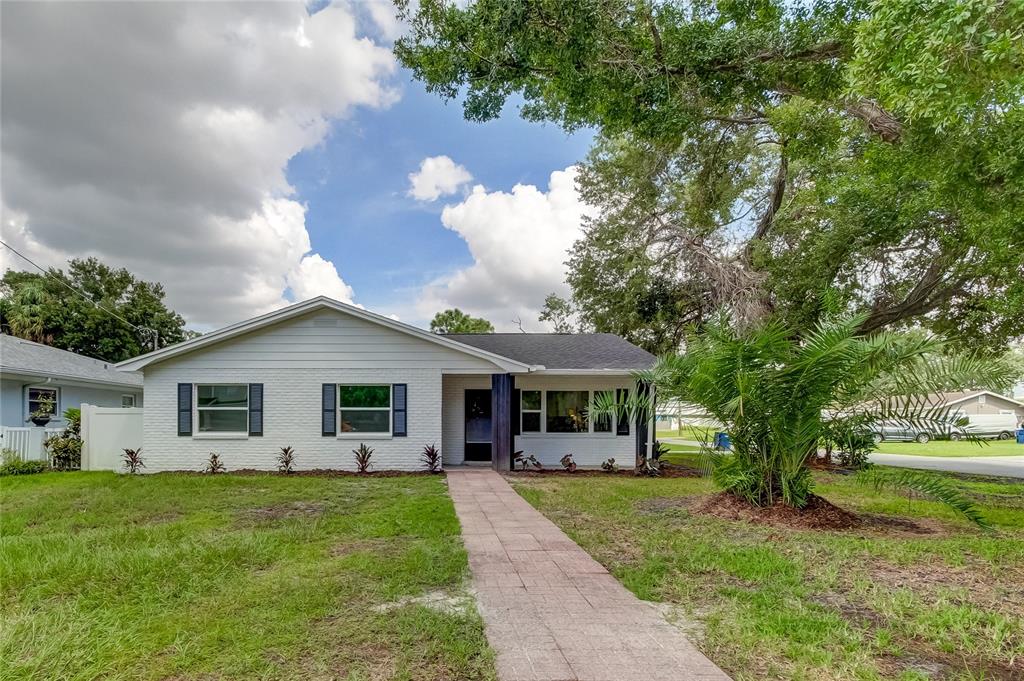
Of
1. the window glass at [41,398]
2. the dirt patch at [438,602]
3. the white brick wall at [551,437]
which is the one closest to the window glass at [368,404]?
the white brick wall at [551,437]

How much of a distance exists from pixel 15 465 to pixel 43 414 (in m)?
2.27

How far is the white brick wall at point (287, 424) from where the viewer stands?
37.4ft

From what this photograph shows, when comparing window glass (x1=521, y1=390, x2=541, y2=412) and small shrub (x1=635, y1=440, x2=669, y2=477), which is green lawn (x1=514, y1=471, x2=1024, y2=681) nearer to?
small shrub (x1=635, y1=440, x2=669, y2=477)

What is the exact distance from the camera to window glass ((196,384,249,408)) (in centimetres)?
1155

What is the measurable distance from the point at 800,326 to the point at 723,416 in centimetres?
869

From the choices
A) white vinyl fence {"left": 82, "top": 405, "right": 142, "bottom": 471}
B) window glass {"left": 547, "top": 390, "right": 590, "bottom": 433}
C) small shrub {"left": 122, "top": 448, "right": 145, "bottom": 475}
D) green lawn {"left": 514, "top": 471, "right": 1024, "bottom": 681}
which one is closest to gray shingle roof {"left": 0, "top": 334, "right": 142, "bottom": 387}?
→ white vinyl fence {"left": 82, "top": 405, "right": 142, "bottom": 471}

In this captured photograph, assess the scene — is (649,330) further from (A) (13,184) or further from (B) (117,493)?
(A) (13,184)

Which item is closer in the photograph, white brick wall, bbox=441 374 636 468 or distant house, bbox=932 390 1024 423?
white brick wall, bbox=441 374 636 468

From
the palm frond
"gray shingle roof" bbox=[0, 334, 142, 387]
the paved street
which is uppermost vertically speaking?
"gray shingle roof" bbox=[0, 334, 142, 387]

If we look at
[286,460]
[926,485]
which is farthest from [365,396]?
[926,485]

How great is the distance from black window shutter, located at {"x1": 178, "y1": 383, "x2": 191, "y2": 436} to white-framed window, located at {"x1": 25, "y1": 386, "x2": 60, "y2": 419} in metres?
4.80

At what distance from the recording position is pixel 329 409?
456 inches

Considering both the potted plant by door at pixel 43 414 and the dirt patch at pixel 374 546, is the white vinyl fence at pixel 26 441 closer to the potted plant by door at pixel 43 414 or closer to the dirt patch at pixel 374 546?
the potted plant by door at pixel 43 414

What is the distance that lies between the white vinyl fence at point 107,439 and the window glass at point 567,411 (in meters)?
9.42
